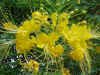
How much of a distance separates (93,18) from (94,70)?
382 mm

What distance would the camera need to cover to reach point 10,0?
6.47 ft

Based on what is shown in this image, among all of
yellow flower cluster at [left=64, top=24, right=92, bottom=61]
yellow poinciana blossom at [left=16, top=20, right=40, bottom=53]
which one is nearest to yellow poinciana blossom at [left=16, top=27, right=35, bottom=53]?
yellow poinciana blossom at [left=16, top=20, right=40, bottom=53]

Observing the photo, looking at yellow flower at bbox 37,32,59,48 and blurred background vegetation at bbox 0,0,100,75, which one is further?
blurred background vegetation at bbox 0,0,100,75

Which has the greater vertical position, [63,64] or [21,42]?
[21,42]

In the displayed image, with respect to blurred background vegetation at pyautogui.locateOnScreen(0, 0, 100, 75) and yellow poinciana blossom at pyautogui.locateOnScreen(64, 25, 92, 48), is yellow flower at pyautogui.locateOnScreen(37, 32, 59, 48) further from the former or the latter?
blurred background vegetation at pyautogui.locateOnScreen(0, 0, 100, 75)

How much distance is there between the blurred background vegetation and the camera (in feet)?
5.38

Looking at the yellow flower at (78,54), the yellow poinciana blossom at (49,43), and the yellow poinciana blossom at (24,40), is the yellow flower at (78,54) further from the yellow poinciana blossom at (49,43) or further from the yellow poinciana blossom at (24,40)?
the yellow poinciana blossom at (24,40)

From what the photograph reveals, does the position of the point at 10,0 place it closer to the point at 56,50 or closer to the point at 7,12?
the point at 7,12

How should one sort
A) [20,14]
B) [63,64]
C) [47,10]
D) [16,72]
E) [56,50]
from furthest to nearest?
1. [20,14]
2. [16,72]
3. [47,10]
4. [63,64]
5. [56,50]

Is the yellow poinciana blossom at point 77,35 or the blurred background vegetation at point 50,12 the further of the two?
the blurred background vegetation at point 50,12

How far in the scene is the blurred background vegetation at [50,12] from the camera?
164cm

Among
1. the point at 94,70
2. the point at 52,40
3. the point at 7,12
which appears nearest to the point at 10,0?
the point at 7,12

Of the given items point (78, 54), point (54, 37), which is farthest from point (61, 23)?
point (78, 54)

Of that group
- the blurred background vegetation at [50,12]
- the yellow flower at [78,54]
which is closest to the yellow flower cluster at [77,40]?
the yellow flower at [78,54]
